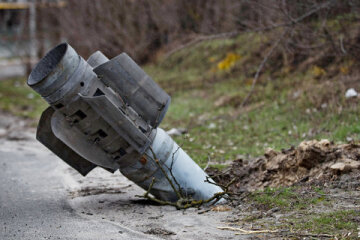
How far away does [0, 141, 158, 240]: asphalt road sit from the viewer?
4.86 metres

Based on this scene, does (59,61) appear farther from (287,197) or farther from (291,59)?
(291,59)

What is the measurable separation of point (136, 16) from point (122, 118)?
14.7 meters

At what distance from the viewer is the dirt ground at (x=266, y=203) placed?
4.68 metres

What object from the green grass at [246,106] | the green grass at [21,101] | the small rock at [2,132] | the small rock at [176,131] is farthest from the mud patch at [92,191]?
the green grass at [21,101]

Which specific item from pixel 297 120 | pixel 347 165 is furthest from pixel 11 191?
pixel 297 120

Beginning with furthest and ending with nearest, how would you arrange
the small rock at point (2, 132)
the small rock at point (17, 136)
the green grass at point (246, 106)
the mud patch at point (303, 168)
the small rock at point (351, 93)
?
the small rock at point (2, 132), the small rock at point (17, 136), the small rock at point (351, 93), the green grass at point (246, 106), the mud patch at point (303, 168)

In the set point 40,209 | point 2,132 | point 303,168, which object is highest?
point 303,168

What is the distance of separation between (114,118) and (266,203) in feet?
5.69

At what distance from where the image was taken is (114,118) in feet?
17.8

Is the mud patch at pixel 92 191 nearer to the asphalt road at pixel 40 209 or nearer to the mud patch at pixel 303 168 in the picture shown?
the asphalt road at pixel 40 209

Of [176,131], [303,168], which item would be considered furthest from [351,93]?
[303,168]

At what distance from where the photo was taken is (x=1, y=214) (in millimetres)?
5641

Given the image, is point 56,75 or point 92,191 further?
point 92,191

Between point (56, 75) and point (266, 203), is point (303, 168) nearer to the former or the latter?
point (266, 203)
